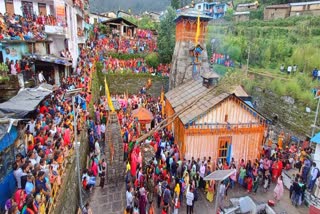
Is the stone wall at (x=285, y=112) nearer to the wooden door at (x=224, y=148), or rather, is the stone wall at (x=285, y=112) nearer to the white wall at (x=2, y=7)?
the wooden door at (x=224, y=148)

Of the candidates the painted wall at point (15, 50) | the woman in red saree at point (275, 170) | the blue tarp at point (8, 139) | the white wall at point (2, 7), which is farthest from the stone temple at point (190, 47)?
the blue tarp at point (8, 139)

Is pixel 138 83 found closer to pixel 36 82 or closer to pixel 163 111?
pixel 163 111

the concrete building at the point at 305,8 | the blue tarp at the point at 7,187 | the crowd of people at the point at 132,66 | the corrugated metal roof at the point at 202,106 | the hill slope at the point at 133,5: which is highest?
the hill slope at the point at 133,5

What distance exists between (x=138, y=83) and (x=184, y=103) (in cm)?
1559

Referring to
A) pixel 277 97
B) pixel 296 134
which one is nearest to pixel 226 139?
pixel 296 134

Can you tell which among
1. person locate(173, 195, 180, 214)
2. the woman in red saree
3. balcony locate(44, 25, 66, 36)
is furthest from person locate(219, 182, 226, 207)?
balcony locate(44, 25, 66, 36)

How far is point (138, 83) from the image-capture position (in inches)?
1250

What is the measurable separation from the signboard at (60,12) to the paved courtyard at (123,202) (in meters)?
16.4

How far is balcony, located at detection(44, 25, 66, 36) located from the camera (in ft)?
68.4

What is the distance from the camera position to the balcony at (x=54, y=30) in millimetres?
20858

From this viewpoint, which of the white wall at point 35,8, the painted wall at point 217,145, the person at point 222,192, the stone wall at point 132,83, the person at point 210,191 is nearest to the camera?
the person at point 222,192

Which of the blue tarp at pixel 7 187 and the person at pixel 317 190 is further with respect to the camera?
the person at pixel 317 190

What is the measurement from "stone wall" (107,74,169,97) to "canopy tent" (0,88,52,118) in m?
18.9

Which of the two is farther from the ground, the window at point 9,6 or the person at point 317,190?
the window at point 9,6
